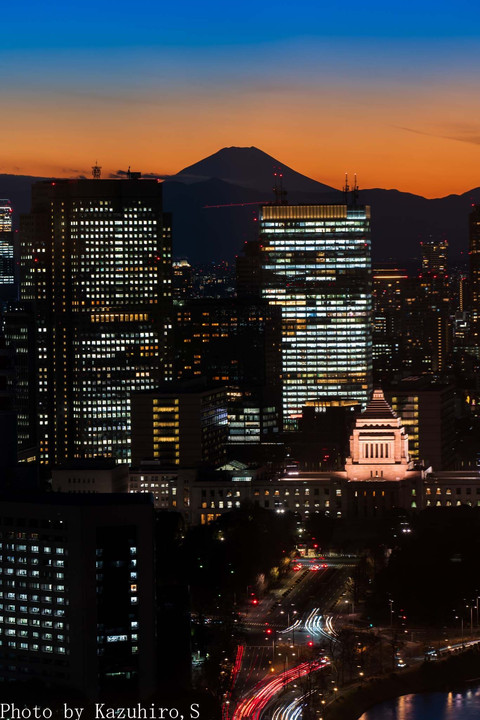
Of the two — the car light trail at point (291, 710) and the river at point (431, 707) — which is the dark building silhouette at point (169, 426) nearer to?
the river at point (431, 707)

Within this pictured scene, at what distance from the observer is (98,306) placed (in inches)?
4938

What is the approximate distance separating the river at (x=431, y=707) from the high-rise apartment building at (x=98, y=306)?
182 feet

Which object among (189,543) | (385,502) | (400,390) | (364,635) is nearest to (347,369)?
(400,390)

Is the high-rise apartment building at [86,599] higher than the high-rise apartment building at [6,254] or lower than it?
lower

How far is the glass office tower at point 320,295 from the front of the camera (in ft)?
454

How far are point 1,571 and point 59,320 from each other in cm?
6349

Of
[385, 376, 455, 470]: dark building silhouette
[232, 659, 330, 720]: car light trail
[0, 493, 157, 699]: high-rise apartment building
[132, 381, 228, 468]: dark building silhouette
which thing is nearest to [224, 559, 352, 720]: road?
[232, 659, 330, 720]: car light trail

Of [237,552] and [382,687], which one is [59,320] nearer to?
[237,552]

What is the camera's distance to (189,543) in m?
83.4

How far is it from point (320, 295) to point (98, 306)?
19754 millimetres

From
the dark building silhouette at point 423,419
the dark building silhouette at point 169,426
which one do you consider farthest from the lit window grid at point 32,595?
the dark building silhouette at point 423,419

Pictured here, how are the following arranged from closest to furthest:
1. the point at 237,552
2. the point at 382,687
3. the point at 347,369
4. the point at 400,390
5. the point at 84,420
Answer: the point at 382,687
the point at 237,552
the point at 400,390
the point at 84,420
the point at 347,369

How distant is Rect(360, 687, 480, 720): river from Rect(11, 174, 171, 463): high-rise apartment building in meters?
55.5

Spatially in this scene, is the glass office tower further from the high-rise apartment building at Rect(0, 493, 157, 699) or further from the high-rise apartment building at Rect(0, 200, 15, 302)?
the high-rise apartment building at Rect(0, 493, 157, 699)
